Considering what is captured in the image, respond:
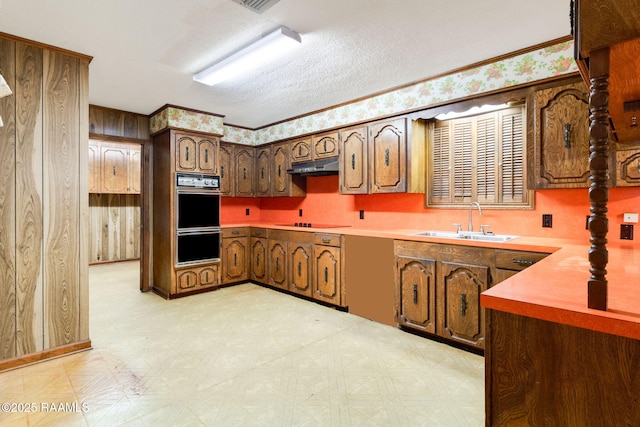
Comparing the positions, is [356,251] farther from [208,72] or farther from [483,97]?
[208,72]

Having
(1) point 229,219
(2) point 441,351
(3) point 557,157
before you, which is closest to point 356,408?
(2) point 441,351

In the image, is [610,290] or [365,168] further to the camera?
[365,168]

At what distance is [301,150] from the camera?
464cm

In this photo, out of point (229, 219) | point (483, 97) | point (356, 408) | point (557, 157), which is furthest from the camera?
point (229, 219)

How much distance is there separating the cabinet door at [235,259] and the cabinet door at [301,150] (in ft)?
4.71

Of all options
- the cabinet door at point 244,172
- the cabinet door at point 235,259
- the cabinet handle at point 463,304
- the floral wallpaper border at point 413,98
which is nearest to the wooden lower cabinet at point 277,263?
the cabinet door at point 235,259

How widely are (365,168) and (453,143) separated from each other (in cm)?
97

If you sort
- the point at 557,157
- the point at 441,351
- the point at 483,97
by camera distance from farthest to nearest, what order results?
the point at 483,97 → the point at 441,351 → the point at 557,157

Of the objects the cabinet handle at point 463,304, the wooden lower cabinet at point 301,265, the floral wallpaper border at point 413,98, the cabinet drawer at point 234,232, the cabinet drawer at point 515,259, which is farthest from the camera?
the cabinet drawer at point 234,232

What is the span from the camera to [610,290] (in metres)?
1.17

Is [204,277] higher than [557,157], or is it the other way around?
[557,157]

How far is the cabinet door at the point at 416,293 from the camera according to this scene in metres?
2.92

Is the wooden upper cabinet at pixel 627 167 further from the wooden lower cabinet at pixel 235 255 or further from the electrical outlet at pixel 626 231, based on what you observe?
the wooden lower cabinet at pixel 235 255

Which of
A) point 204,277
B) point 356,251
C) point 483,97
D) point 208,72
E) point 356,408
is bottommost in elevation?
point 356,408
